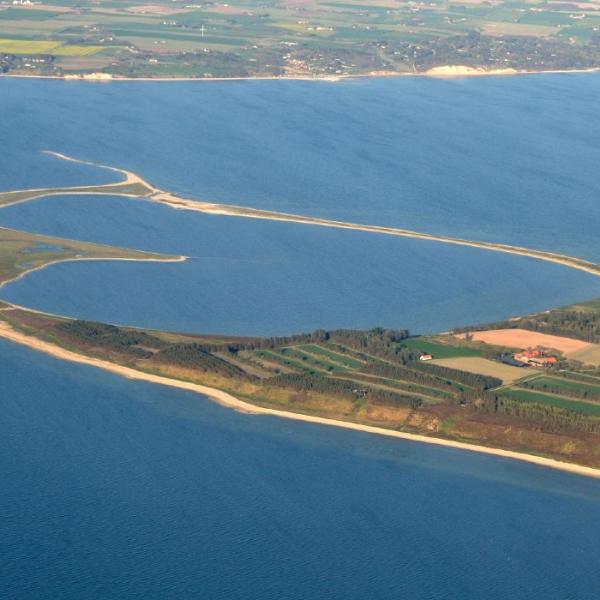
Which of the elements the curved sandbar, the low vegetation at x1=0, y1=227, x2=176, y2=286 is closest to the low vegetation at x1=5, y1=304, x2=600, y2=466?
the low vegetation at x1=0, y1=227, x2=176, y2=286

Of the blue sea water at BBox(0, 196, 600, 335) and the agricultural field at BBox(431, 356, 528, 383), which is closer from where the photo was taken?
the agricultural field at BBox(431, 356, 528, 383)

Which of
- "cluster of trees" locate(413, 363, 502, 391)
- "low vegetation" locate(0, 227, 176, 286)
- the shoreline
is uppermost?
"low vegetation" locate(0, 227, 176, 286)

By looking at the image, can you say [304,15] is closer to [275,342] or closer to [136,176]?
[136,176]

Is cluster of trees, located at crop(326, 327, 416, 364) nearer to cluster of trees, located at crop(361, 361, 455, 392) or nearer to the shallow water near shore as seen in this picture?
cluster of trees, located at crop(361, 361, 455, 392)

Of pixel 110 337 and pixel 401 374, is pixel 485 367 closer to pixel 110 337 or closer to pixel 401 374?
pixel 401 374

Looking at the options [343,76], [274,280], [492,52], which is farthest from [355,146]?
[492,52]

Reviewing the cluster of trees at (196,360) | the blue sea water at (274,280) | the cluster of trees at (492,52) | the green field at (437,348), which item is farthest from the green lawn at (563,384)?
the cluster of trees at (492,52)

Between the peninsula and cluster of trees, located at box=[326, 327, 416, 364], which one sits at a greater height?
cluster of trees, located at box=[326, 327, 416, 364]
